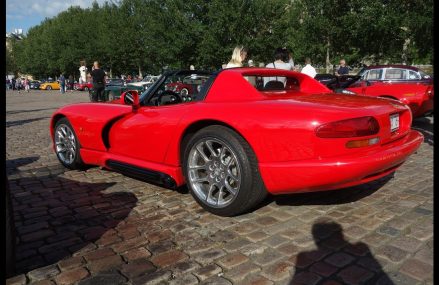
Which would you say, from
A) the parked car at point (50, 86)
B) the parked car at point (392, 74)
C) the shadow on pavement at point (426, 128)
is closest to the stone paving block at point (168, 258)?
the shadow on pavement at point (426, 128)

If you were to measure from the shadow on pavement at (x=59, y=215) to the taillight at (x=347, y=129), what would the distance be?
1.68m

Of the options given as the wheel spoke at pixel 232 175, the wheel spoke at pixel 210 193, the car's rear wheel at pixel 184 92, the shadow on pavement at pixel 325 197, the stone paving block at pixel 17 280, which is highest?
the car's rear wheel at pixel 184 92

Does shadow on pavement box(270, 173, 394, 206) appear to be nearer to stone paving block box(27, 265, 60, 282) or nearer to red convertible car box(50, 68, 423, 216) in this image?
red convertible car box(50, 68, 423, 216)

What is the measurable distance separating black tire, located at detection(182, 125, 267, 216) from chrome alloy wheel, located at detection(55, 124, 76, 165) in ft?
7.34

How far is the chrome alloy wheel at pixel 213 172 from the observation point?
125 inches

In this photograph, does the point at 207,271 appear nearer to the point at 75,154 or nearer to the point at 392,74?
the point at 75,154

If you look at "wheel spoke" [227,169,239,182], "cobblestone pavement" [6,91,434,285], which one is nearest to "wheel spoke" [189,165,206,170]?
"wheel spoke" [227,169,239,182]

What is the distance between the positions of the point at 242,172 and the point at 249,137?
10.8 inches

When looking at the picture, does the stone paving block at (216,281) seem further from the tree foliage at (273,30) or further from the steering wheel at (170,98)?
the tree foliage at (273,30)

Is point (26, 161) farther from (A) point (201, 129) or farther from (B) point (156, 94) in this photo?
(A) point (201, 129)

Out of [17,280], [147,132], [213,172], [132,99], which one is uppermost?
[132,99]

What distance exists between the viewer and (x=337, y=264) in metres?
2.42

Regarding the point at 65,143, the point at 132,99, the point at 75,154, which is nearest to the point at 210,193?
the point at 132,99

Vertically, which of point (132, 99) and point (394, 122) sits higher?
point (132, 99)
